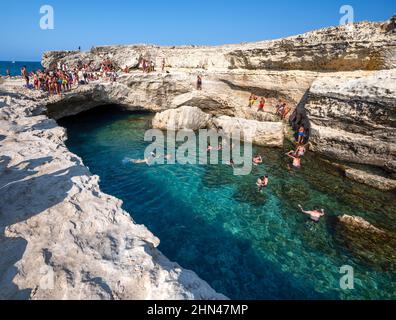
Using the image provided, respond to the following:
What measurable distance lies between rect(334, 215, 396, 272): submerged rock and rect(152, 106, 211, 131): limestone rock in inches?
519

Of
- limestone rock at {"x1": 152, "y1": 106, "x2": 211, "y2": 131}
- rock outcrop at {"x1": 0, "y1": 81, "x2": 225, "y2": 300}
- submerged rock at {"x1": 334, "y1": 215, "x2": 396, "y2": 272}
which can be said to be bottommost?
submerged rock at {"x1": 334, "y1": 215, "x2": 396, "y2": 272}

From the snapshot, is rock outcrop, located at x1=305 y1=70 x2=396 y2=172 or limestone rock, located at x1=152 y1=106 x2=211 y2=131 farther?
limestone rock, located at x1=152 y1=106 x2=211 y2=131

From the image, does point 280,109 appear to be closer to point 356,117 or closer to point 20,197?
point 356,117

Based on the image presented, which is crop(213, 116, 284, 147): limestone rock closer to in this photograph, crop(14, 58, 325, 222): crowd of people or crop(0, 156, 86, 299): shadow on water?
crop(14, 58, 325, 222): crowd of people

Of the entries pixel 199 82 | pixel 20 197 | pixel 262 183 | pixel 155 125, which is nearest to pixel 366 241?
pixel 262 183

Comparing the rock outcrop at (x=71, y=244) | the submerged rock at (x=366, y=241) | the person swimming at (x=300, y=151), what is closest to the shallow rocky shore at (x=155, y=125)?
the rock outcrop at (x=71, y=244)

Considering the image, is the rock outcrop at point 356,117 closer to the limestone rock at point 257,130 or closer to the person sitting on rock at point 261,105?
the limestone rock at point 257,130

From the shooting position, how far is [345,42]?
15250mm

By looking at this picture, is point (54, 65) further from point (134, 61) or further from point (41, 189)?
point (41, 189)

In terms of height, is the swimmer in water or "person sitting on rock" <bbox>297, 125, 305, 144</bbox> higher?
"person sitting on rock" <bbox>297, 125, 305, 144</bbox>

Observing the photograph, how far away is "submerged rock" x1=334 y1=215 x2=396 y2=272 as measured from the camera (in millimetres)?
7816

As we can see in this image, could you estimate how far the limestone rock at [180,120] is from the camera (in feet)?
65.6

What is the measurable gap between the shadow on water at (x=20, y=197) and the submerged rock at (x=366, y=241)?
29.3ft

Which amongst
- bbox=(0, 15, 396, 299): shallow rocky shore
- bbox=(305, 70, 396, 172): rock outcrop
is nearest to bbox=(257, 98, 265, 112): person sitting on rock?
bbox=(0, 15, 396, 299): shallow rocky shore
